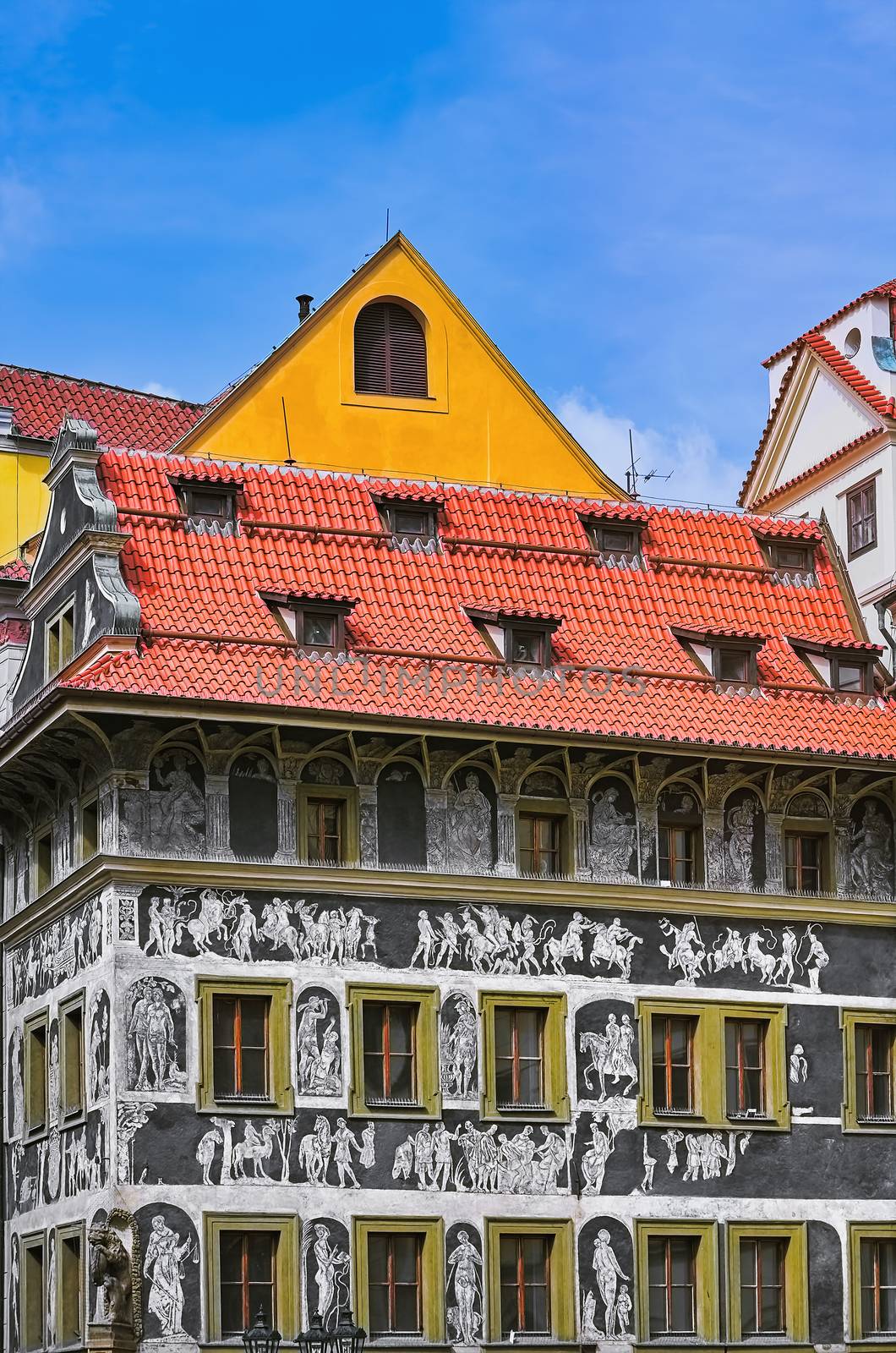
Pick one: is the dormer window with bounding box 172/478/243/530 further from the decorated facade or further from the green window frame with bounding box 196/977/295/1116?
the green window frame with bounding box 196/977/295/1116

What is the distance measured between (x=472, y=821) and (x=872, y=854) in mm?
6521

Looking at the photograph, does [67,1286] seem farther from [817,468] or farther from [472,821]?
[817,468]

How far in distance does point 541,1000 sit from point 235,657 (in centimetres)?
650

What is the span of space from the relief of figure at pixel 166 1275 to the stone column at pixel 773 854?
10.5 meters

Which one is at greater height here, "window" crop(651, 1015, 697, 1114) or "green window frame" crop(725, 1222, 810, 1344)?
"window" crop(651, 1015, 697, 1114)

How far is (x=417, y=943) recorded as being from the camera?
41.8 meters

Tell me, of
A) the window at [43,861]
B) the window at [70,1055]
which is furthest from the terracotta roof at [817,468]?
the window at [70,1055]

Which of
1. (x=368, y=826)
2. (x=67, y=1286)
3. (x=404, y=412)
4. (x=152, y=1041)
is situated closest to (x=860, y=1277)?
(x=368, y=826)

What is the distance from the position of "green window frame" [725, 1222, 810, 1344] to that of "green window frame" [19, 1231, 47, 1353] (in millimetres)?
9699

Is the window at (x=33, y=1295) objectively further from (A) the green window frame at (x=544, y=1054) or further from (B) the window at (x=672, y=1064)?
(B) the window at (x=672, y=1064)

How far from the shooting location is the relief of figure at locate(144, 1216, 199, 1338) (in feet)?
129

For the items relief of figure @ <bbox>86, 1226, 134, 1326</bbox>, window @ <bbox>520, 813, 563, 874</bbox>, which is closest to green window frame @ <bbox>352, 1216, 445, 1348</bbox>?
relief of figure @ <bbox>86, 1226, 134, 1326</bbox>

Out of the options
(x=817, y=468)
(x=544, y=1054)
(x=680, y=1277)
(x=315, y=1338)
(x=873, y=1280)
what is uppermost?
(x=817, y=468)

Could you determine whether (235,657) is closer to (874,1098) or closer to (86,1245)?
(86,1245)
